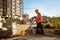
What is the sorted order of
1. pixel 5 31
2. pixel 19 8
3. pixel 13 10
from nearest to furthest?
1. pixel 5 31
2. pixel 13 10
3. pixel 19 8

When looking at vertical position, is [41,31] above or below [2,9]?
below

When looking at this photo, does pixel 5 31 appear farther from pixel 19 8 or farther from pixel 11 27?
pixel 19 8

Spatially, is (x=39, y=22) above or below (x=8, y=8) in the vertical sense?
below

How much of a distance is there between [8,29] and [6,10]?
2259cm

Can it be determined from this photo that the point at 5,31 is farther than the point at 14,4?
No

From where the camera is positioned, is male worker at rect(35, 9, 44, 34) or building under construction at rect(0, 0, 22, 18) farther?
building under construction at rect(0, 0, 22, 18)

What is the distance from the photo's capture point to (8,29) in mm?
12312

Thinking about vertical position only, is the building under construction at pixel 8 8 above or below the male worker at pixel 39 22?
above

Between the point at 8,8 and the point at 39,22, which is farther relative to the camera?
the point at 8,8

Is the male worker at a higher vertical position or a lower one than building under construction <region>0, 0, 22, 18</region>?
lower

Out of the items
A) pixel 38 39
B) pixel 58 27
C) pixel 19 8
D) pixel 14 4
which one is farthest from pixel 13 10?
pixel 38 39

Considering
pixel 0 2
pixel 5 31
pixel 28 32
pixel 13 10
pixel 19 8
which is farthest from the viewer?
pixel 19 8

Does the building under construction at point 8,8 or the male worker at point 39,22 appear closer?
the male worker at point 39,22

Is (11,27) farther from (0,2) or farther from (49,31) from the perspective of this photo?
(0,2)
